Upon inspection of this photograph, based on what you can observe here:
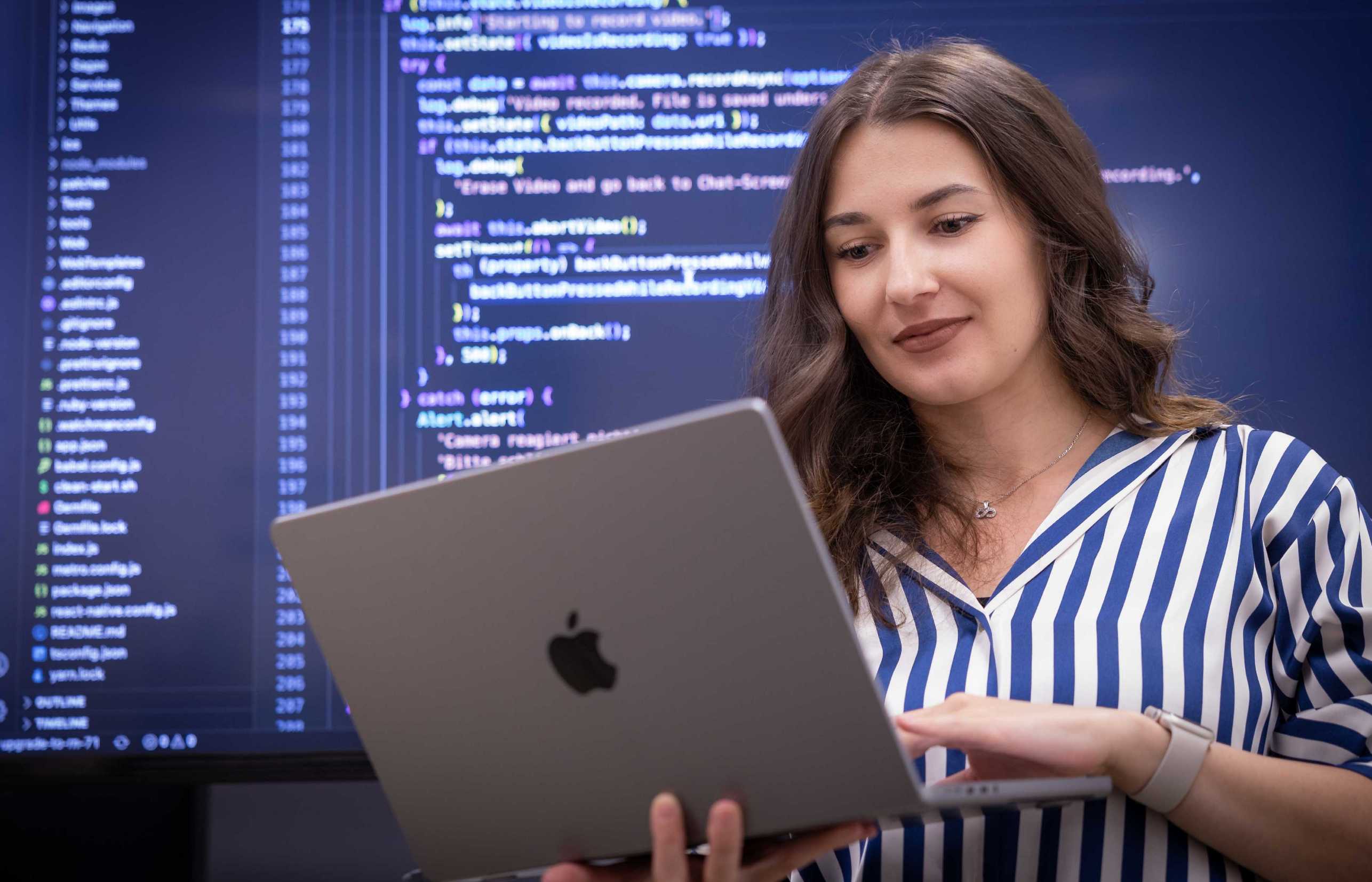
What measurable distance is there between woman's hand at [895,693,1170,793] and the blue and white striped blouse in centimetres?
10

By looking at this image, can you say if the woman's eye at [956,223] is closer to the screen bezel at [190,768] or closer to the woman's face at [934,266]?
the woman's face at [934,266]

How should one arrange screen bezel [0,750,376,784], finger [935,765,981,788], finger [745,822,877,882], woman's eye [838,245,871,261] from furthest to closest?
screen bezel [0,750,376,784] < woman's eye [838,245,871,261] < finger [935,765,981,788] < finger [745,822,877,882]

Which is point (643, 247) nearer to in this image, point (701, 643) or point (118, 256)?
point (118, 256)

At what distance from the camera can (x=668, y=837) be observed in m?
0.75

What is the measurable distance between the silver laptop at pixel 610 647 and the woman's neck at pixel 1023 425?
0.47 meters

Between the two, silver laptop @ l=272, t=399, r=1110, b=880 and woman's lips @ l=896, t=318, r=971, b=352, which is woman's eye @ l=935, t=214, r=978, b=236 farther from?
silver laptop @ l=272, t=399, r=1110, b=880

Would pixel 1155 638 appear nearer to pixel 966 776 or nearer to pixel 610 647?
pixel 966 776

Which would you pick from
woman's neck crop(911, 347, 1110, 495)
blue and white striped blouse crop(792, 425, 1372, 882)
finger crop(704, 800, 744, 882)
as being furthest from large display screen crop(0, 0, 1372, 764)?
finger crop(704, 800, 744, 882)

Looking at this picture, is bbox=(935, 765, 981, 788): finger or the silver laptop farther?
bbox=(935, 765, 981, 788): finger

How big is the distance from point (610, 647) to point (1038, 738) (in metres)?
0.34

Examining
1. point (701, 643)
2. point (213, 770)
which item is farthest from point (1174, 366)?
point (213, 770)

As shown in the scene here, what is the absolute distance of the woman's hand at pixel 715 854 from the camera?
74 centimetres

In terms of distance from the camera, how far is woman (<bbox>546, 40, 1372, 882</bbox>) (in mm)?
910

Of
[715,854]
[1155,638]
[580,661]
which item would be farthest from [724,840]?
[1155,638]
